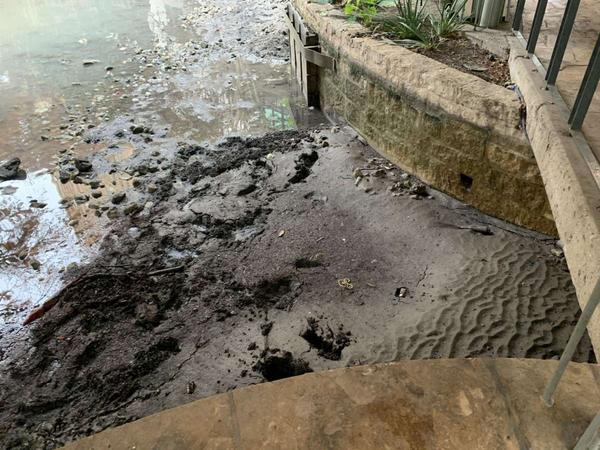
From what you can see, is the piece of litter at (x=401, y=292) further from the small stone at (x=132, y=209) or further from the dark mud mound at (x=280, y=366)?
the small stone at (x=132, y=209)

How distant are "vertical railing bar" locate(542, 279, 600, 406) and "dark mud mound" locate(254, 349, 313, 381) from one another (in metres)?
1.81

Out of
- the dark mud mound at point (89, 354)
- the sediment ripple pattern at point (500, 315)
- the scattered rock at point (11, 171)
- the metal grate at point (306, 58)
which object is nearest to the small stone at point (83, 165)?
the scattered rock at point (11, 171)

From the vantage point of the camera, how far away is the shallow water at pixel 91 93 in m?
4.65

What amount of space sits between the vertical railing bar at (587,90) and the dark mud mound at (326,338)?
2.00 meters

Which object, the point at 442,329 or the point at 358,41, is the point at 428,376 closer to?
the point at 442,329

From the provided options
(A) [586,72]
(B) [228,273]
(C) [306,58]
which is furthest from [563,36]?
(C) [306,58]

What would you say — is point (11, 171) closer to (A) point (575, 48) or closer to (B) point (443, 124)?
(B) point (443, 124)

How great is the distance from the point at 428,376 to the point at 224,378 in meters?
1.82

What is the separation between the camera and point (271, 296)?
3752mm

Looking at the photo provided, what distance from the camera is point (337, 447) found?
1488 mm

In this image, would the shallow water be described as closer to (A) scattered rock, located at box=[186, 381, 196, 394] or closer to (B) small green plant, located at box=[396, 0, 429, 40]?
(A) scattered rock, located at box=[186, 381, 196, 394]

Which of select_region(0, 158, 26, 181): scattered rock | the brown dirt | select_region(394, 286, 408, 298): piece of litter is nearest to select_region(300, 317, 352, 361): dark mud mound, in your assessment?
select_region(394, 286, 408, 298): piece of litter

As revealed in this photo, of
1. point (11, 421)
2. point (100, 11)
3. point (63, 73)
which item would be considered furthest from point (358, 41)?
point (100, 11)

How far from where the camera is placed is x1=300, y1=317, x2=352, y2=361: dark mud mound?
3221 millimetres
